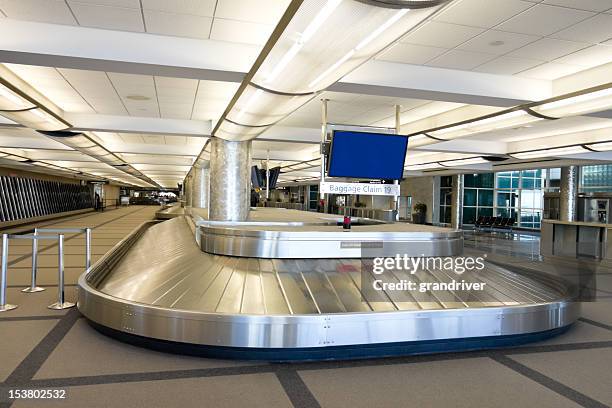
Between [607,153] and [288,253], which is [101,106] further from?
[607,153]

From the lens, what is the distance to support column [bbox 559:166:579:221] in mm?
23250

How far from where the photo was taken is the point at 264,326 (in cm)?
479

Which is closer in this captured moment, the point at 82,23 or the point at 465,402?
the point at 465,402

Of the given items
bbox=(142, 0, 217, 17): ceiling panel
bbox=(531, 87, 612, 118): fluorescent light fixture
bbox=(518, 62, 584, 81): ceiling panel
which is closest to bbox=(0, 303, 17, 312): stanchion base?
bbox=(142, 0, 217, 17): ceiling panel

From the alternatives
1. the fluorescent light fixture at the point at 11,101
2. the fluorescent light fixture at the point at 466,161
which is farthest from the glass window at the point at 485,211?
the fluorescent light fixture at the point at 11,101

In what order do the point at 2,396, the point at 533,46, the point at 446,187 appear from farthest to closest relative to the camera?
the point at 446,187, the point at 533,46, the point at 2,396

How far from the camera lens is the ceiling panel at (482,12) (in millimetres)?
5109

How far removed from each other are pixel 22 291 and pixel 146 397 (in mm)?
5060

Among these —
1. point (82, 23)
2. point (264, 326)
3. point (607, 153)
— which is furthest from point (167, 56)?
point (607, 153)

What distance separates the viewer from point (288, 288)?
571 cm

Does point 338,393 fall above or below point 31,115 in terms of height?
below

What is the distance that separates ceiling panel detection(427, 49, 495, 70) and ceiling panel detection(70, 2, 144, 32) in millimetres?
4558

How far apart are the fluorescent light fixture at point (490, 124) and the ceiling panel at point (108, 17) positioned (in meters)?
7.38

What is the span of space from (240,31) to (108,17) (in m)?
1.69
